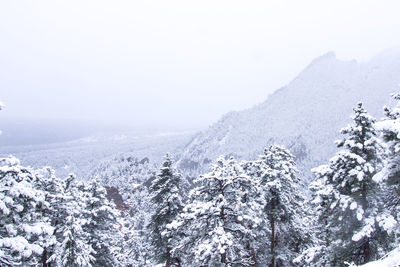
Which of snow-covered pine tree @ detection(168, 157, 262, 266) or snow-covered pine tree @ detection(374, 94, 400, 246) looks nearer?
snow-covered pine tree @ detection(374, 94, 400, 246)

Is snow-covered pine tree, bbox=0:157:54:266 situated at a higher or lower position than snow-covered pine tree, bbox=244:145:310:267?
higher

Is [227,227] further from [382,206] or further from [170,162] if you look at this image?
[170,162]

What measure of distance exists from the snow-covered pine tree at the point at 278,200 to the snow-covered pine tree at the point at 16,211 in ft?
41.2

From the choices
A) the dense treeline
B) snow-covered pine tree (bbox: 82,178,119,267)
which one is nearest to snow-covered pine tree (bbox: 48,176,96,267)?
the dense treeline

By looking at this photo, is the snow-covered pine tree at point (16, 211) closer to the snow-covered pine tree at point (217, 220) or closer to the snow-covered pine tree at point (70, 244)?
the snow-covered pine tree at point (217, 220)

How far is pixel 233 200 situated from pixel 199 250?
2898 millimetres

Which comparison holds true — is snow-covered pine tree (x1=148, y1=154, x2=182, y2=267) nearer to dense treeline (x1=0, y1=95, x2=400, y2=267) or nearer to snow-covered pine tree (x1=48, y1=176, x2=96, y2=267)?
dense treeline (x1=0, y1=95, x2=400, y2=267)

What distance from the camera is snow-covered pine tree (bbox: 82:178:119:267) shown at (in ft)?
70.1

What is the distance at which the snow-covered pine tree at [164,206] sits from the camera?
21266mm

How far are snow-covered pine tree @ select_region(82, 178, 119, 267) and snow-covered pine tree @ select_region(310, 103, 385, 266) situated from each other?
15.2 m

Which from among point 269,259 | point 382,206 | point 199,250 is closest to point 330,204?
point 382,206

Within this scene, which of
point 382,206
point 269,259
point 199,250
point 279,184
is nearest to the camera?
point 199,250

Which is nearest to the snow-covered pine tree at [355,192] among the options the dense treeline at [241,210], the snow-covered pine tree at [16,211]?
the dense treeline at [241,210]

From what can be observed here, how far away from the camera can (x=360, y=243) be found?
42.0ft
